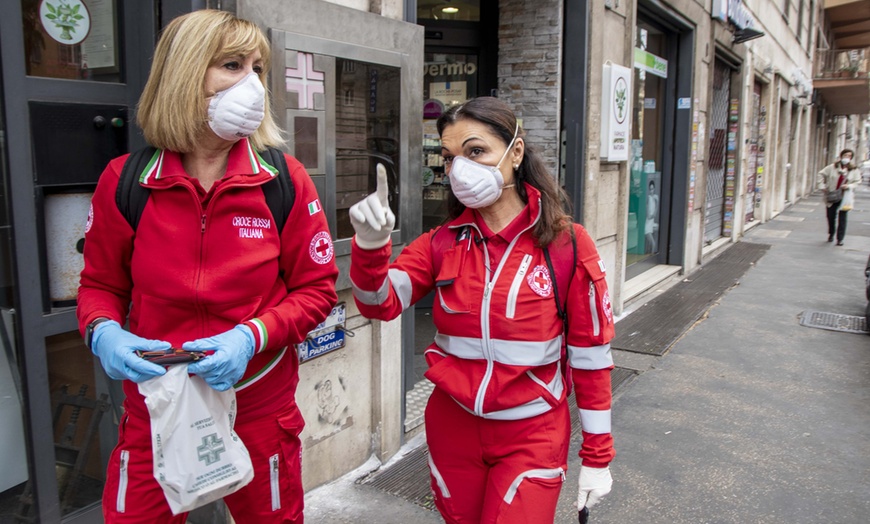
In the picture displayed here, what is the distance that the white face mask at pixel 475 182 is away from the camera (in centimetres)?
223

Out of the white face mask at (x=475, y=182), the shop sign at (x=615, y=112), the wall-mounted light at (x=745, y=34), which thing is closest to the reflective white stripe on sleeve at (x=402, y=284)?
the white face mask at (x=475, y=182)

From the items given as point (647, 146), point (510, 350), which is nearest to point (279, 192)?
point (510, 350)

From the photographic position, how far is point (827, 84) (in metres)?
25.9

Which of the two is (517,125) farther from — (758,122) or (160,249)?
(758,122)

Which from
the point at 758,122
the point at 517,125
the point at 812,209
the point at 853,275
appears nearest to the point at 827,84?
the point at 812,209

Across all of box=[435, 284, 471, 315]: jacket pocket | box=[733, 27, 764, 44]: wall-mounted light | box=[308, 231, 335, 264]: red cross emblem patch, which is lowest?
box=[435, 284, 471, 315]: jacket pocket

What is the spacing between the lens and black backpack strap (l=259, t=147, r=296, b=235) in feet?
6.76

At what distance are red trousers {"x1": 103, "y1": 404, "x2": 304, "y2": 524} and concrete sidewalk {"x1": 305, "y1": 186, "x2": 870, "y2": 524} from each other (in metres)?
1.42

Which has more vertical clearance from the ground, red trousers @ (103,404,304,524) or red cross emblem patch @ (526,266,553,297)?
red cross emblem patch @ (526,266,553,297)

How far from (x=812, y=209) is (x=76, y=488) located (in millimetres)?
24602

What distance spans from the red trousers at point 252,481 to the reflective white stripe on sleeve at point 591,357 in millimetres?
882

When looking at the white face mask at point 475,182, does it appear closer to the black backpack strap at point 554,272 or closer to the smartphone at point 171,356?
the black backpack strap at point 554,272

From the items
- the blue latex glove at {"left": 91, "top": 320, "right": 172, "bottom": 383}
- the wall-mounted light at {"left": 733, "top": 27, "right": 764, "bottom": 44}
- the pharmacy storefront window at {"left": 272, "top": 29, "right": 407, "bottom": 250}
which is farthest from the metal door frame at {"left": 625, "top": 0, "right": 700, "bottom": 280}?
the blue latex glove at {"left": 91, "top": 320, "right": 172, "bottom": 383}

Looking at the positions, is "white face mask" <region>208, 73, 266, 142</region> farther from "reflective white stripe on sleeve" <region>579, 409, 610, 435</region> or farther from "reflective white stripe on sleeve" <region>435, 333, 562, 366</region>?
"reflective white stripe on sleeve" <region>579, 409, 610, 435</region>
